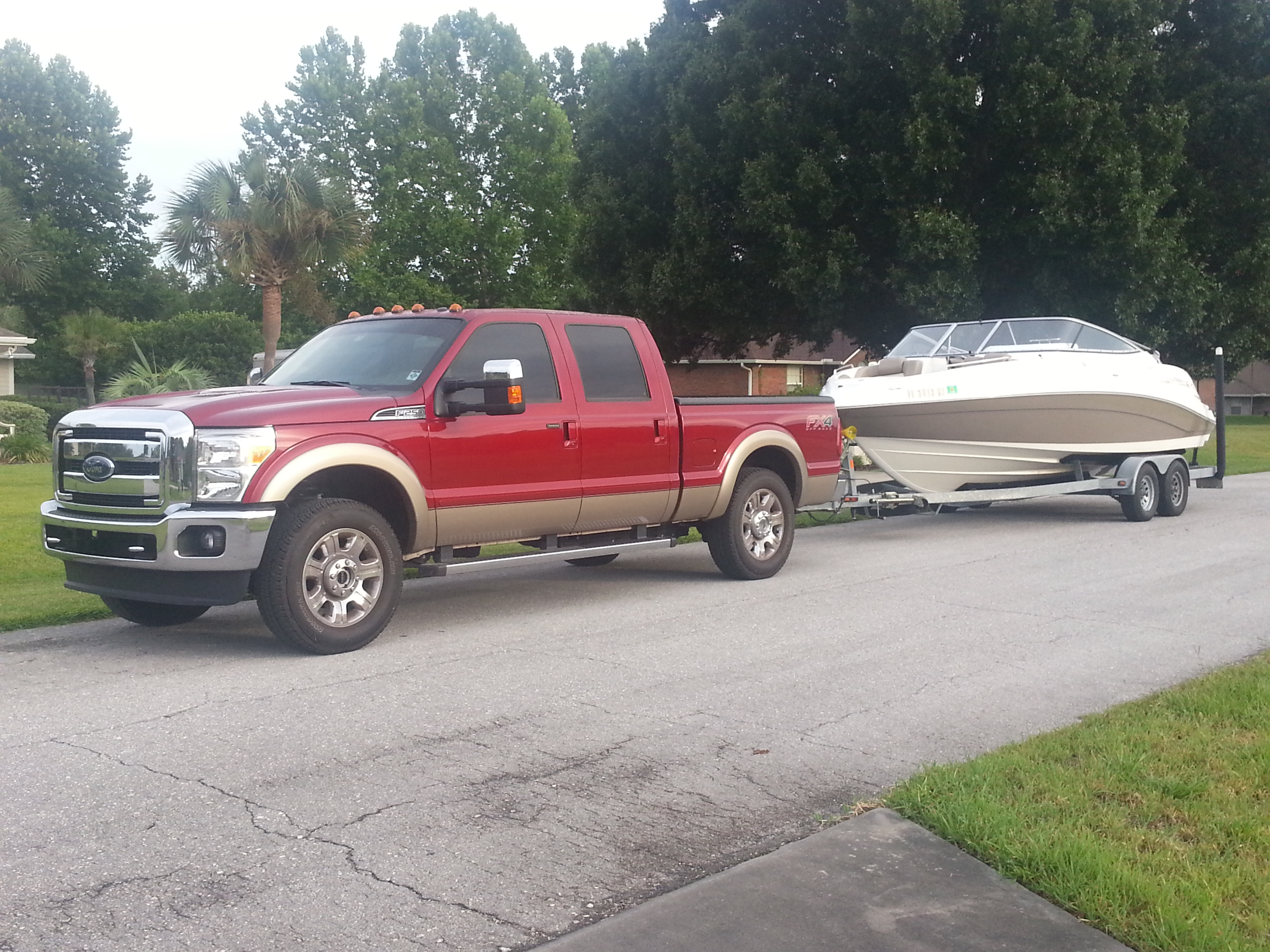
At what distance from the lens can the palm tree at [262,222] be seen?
1176 inches

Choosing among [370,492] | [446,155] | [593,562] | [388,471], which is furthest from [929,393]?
[446,155]

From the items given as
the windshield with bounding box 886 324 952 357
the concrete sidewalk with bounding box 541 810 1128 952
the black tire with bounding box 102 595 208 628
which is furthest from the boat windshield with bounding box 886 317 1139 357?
the concrete sidewalk with bounding box 541 810 1128 952

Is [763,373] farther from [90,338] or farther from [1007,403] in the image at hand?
[1007,403]

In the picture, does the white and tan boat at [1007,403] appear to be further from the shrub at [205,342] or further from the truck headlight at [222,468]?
the shrub at [205,342]

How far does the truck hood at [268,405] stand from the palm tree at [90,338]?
3926cm

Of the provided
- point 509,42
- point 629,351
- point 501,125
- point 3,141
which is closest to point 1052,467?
point 629,351

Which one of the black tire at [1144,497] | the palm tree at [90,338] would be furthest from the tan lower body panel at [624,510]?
the palm tree at [90,338]

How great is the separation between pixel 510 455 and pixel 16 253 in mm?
31180

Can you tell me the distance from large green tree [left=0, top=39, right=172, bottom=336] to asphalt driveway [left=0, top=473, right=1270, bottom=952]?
57.8 metres

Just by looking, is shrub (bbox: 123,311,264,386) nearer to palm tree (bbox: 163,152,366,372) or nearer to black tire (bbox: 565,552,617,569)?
palm tree (bbox: 163,152,366,372)

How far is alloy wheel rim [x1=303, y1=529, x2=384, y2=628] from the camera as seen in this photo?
778 cm

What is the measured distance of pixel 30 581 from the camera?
36.1 ft

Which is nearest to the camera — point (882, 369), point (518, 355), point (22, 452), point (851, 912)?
point (851, 912)

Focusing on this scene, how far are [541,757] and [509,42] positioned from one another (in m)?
56.6
